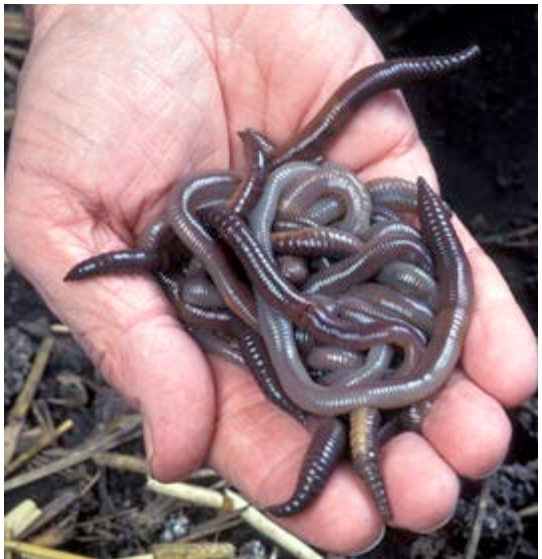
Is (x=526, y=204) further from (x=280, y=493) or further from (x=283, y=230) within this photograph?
(x=280, y=493)

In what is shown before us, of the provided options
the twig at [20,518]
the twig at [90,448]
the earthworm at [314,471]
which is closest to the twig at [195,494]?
the twig at [90,448]

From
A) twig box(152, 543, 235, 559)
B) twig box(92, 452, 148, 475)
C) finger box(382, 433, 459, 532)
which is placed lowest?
twig box(152, 543, 235, 559)

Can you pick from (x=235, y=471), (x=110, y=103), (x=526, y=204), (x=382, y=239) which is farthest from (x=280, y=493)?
(x=526, y=204)

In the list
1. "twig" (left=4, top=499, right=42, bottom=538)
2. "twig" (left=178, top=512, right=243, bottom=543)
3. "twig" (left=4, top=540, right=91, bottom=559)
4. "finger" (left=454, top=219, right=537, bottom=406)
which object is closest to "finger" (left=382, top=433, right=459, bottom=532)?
"finger" (left=454, top=219, right=537, bottom=406)

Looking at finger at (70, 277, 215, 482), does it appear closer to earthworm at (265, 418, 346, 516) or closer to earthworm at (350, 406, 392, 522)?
earthworm at (265, 418, 346, 516)

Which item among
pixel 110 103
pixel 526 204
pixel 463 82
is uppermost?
pixel 110 103

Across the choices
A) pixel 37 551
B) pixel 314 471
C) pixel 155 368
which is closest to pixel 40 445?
pixel 37 551
